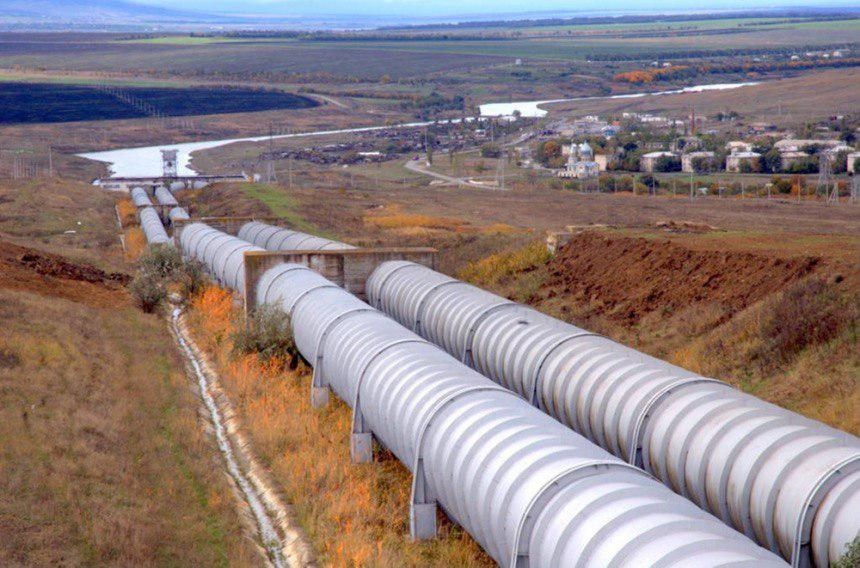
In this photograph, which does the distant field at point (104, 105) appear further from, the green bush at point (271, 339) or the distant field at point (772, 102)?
the green bush at point (271, 339)

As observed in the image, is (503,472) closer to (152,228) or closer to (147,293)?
(147,293)

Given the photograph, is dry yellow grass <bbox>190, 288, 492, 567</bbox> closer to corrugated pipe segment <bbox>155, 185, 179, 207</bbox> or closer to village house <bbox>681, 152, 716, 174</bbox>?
corrugated pipe segment <bbox>155, 185, 179, 207</bbox>

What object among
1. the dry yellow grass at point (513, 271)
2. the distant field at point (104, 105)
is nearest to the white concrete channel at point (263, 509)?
the dry yellow grass at point (513, 271)

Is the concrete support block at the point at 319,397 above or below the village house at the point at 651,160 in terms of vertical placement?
above

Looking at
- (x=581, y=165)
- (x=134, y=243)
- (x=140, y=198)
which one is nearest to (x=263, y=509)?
(x=134, y=243)

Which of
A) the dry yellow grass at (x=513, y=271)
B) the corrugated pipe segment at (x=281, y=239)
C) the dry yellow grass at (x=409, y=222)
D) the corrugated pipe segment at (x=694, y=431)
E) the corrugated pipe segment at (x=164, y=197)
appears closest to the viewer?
the corrugated pipe segment at (x=694, y=431)

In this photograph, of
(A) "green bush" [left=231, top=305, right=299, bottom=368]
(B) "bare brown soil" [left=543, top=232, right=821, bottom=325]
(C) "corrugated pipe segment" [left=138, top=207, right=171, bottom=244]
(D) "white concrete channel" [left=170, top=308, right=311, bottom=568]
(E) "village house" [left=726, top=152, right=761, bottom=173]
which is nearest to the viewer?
(D) "white concrete channel" [left=170, top=308, right=311, bottom=568]

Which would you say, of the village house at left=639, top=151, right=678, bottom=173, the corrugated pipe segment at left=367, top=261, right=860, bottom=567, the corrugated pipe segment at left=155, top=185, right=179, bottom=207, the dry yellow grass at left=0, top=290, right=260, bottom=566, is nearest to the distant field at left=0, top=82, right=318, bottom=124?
the corrugated pipe segment at left=155, top=185, right=179, bottom=207
